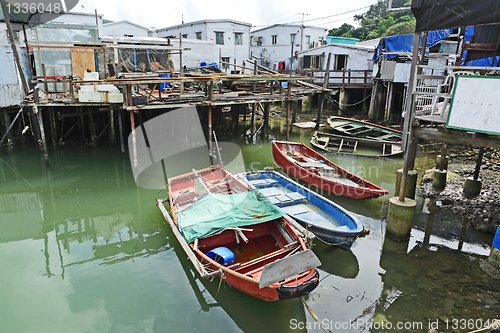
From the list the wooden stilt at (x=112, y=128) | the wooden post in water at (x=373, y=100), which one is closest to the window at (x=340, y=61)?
the wooden post in water at (x=373, y=100)

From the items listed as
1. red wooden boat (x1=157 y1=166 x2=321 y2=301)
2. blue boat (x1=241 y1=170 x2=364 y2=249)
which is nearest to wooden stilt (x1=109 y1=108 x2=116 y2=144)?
red wooden boat (x1=157 y1=166 x2=321 y2=301)

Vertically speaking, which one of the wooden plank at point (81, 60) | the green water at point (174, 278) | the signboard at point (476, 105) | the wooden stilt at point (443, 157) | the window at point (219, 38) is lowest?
the green water at point (174, 278)

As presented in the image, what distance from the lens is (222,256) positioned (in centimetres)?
675

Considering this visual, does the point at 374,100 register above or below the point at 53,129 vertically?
above

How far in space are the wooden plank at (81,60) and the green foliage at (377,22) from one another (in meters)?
31.6

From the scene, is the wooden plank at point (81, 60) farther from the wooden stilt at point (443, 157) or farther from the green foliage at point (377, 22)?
the green foliage at point (377, 22)

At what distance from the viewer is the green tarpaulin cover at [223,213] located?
7.48 m

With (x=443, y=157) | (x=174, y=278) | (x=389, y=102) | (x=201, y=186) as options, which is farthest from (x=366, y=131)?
(x=174, y=278)

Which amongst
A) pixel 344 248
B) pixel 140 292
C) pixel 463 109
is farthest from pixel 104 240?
pixel 463 109

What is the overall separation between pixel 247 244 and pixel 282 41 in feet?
105

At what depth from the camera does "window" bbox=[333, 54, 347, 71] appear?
2729 cm

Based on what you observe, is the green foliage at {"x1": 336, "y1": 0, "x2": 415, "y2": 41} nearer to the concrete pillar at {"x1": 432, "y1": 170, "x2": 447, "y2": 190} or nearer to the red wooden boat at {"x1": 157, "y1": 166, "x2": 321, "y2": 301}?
the concrete pillar at {"x1": 432, "y1": 170, "x2": 447, "y2": 190}

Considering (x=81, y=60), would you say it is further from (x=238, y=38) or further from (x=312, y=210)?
(x=238, y=38)

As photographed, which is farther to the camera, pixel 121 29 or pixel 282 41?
pixel 282 41
